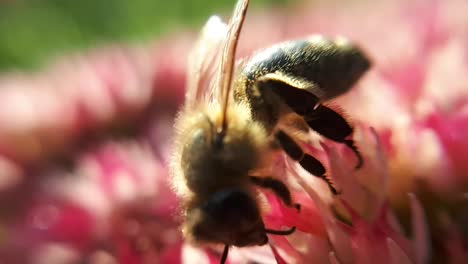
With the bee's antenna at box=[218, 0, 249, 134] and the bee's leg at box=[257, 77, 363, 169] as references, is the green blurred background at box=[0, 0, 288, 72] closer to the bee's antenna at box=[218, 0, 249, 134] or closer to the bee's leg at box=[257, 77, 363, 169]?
the bee's leg at box=[257, 77, 363, 169]

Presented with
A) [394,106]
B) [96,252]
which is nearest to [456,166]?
[394,106]

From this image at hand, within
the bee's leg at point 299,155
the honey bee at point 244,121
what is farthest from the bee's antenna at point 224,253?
the bee's leg at point 299,155

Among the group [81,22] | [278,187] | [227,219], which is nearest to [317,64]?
[278,187]

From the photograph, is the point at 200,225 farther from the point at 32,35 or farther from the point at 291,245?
the point at 32,35

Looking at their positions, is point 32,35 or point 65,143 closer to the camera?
point 65,143

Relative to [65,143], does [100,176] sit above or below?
below

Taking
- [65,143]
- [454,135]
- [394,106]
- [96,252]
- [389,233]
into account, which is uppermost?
[65,143]

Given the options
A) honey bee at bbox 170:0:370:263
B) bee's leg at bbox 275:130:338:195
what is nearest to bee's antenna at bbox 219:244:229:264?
honey bee at bbox 170:0:370:263

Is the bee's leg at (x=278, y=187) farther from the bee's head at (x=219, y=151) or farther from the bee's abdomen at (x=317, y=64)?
the bee's abdomen at (x=317, y=64)
